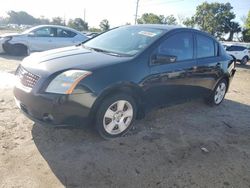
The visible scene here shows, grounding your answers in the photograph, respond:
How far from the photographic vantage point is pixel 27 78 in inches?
144

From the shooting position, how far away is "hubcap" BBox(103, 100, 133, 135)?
3.87 meters

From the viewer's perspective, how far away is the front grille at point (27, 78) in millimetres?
3533

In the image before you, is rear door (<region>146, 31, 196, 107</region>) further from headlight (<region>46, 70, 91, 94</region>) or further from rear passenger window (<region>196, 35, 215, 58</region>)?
headlight (<region>46, 70, 91, 94</region>)

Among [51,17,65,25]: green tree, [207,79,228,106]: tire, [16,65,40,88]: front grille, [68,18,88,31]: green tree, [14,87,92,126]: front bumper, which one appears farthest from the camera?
[51,17,65,25]: green tree

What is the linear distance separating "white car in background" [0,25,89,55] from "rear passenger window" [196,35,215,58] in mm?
7266

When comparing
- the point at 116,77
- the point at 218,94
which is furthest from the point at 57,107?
the point at 218,94

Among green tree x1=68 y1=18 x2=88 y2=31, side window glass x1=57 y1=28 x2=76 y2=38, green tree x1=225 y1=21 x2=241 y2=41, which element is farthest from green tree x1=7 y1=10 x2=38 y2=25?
side window glass x1=57 y1=28 x2=76 y2=38

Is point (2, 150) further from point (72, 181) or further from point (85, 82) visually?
point (85, 82)

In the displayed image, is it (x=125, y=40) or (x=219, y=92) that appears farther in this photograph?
(x=219, y=92)

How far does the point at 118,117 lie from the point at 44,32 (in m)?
8.35

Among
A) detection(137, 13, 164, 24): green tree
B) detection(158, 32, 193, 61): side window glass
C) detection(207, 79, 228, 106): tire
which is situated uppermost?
detection(137, 13, 164, 24): green tree

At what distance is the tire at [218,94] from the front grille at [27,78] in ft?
12.5

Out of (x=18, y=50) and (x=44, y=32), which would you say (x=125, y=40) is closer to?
(x=44, y=32)

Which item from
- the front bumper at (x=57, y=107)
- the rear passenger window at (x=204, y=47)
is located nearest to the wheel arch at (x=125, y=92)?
the front bumper at (x=57, y=107)
